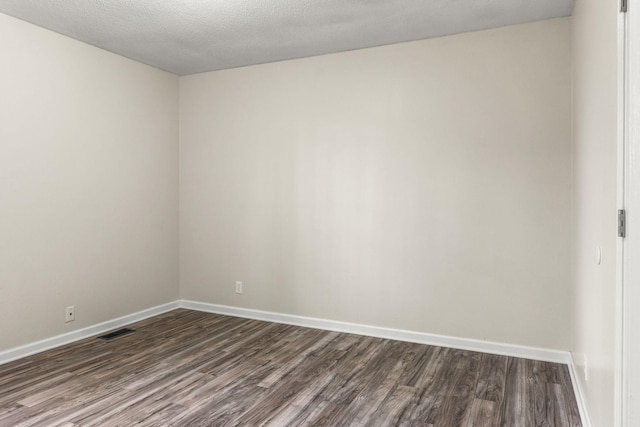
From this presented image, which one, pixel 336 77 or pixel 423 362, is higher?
pixel 336 77

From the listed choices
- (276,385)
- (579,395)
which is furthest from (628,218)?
(276,385)

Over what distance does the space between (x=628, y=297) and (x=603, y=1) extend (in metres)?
1.28

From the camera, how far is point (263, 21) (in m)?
3.32

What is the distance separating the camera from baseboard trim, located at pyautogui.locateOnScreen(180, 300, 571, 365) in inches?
132

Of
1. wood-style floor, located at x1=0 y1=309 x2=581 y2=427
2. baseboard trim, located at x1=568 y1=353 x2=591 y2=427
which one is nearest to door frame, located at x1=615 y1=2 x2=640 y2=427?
baseboard trim, located at x1=568 y1=353 x2=591 y2=427

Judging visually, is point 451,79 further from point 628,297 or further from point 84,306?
point 84,306

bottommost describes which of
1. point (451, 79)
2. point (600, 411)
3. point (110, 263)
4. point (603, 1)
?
point (600, 411)

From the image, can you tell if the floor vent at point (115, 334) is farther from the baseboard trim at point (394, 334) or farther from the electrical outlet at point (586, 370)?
the electrical outlet at point (586, 370)

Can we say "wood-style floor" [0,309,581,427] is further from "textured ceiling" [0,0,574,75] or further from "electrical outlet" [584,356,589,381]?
"textured ceiling" [0,0,574,75]

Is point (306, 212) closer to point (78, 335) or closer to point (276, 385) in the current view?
point (276, 385)

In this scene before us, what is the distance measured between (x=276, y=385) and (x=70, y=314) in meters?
2.06

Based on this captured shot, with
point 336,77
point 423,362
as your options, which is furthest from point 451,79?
point 423,362

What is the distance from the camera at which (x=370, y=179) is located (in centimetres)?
391

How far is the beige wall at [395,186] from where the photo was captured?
10.9 feet
